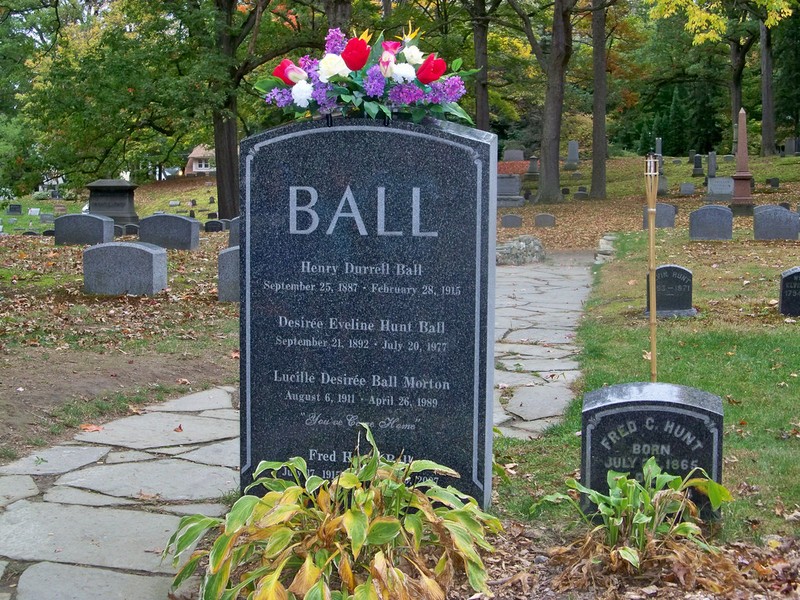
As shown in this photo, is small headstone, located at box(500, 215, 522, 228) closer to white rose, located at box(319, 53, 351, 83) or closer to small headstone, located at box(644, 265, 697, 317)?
small headstone, located at box(644, 265, 697, 317)

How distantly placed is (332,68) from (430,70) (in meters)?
0.44

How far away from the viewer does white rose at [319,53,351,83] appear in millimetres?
4391

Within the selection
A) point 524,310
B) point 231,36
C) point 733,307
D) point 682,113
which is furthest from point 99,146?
point 682,113

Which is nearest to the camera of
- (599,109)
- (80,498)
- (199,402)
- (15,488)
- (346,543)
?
(346,543)

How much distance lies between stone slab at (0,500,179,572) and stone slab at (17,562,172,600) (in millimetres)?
75

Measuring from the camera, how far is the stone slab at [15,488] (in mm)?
4941

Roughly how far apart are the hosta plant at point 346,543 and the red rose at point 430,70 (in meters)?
1.69

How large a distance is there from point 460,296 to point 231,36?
2217 cm

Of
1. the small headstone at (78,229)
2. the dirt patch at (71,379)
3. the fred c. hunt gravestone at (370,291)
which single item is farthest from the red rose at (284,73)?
the small headstone at (78,229)

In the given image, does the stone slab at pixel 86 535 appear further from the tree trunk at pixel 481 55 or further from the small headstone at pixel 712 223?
the tree trunk at pixel 481 55

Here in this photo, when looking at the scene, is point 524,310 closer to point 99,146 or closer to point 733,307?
point 733,307

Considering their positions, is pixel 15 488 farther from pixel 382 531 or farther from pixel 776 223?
pixel 776 223

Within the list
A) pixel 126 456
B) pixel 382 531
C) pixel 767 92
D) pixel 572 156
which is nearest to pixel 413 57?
pixel 382 531

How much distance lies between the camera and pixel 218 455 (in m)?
5.80
